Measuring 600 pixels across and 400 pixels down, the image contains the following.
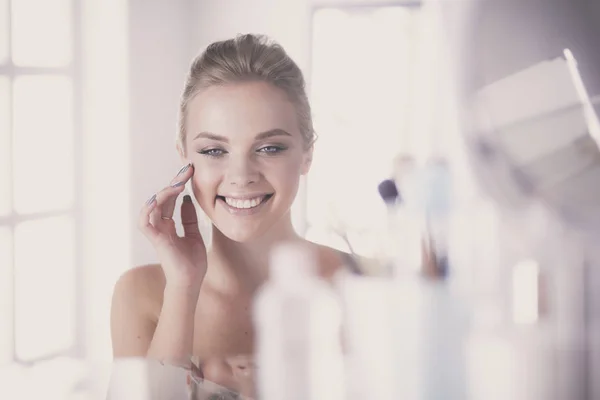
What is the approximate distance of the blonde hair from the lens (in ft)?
3.30

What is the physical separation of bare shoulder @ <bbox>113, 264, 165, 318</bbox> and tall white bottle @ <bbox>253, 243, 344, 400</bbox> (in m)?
0.15

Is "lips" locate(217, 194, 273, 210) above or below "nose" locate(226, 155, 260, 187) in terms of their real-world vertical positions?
below

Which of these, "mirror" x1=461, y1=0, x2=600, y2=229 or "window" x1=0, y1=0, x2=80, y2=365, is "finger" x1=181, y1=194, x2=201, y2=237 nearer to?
"window" x1=0, y1=0, x2=80, y2=365

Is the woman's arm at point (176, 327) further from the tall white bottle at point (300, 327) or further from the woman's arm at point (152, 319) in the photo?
the tall white bottle at point (300, 327)

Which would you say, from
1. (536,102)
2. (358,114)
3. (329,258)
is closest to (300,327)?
(329,258)

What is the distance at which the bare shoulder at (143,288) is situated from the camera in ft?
3.46

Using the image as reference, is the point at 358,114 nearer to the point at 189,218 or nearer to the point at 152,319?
the point at 189,218

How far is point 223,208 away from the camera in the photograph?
104 centimetres

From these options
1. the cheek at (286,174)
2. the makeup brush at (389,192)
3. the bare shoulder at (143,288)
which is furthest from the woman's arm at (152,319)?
the makeup brush at (389,192)

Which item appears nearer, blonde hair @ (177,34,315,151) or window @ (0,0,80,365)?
blonde hair @ (177,34,315,151)

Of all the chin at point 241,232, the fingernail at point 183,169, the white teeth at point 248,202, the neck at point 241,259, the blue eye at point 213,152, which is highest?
the blue eye at point 213,152

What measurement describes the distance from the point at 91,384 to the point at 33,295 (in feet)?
A: 0.57

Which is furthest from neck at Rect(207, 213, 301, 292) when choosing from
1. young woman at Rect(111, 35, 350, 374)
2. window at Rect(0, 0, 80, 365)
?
window at Rect(0, 0, 80, 365)

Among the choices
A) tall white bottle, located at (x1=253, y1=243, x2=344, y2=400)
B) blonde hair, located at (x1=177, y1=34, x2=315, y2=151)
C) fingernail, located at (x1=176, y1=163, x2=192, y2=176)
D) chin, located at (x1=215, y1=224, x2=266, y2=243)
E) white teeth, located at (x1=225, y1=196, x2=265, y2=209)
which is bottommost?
tall white bottle, located at (x1=253, y1=243, x2=344, y2=400)
